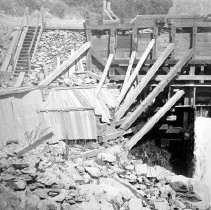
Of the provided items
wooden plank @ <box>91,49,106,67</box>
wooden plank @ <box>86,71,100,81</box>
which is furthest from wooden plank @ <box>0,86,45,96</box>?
wooden plank @ <box>91,49,106,67</box>

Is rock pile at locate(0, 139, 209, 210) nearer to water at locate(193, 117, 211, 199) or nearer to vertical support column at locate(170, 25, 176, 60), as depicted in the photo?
water at locate(193, 117, 211, 199)

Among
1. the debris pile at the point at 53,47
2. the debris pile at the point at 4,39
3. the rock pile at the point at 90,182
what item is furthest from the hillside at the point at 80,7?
the rock pile at the point at 90,182

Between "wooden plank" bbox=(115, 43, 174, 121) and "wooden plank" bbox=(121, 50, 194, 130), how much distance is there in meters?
0.33

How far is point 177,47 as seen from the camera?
14625 millimetres

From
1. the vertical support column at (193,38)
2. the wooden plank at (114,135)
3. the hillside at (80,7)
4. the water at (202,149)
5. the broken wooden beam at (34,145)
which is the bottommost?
the water at (202,149)

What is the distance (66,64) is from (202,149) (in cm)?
632

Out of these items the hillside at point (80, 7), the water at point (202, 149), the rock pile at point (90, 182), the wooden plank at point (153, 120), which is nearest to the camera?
the rock pile at point (90, 182)

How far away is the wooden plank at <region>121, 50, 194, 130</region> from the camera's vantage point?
41.0 ft

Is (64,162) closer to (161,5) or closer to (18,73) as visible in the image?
(18,73)

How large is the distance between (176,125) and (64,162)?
6825 mm

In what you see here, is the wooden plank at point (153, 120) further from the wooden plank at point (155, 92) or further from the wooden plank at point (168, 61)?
the wooden plank at point (168, 61)

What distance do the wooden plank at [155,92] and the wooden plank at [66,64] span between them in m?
3.29

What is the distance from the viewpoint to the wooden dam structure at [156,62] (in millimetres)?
14156

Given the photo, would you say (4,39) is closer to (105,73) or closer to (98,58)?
(98,58)
